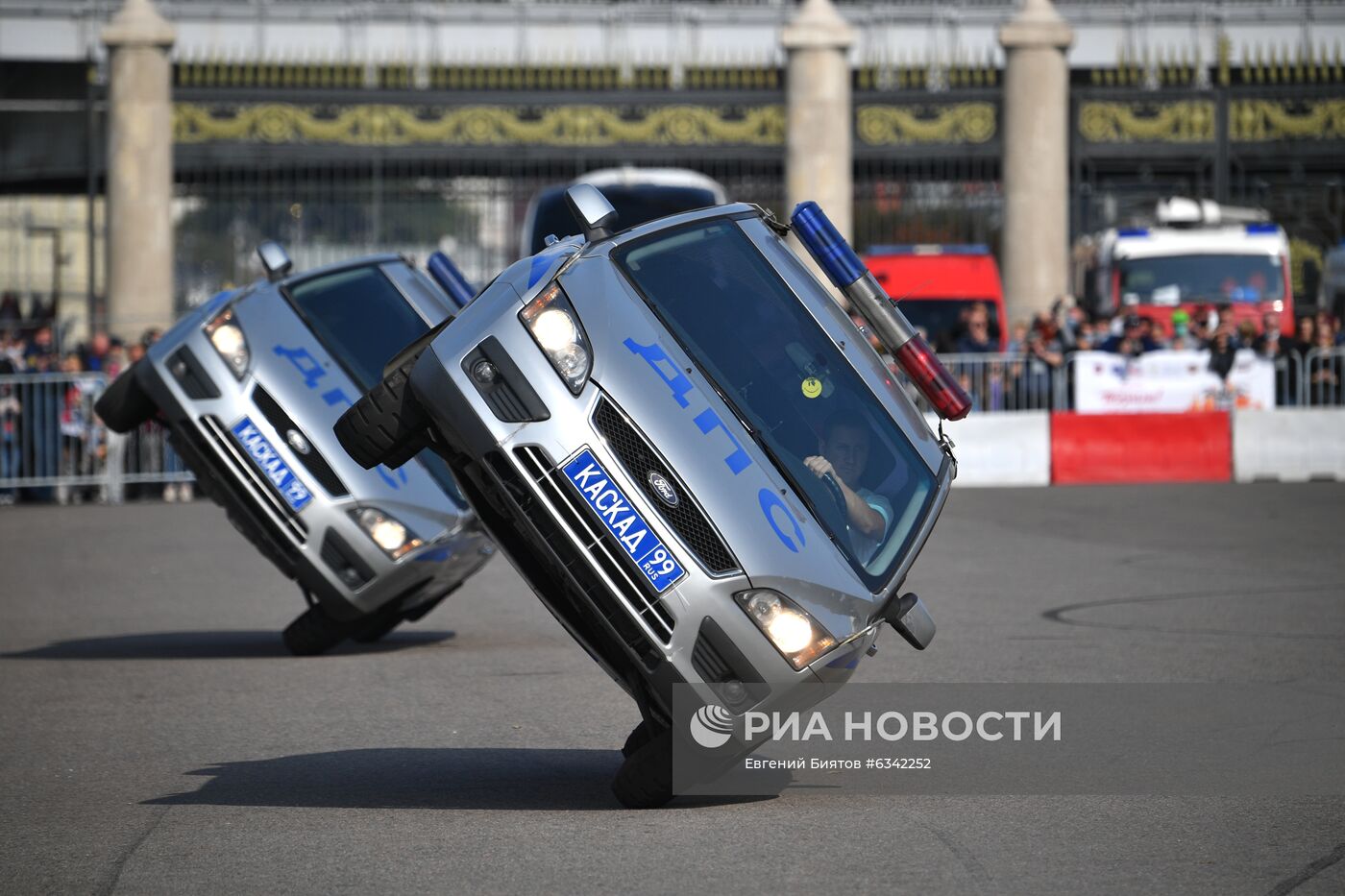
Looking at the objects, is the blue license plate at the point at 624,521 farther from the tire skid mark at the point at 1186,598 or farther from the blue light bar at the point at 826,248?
the tire skid mark at the point at 1186,598

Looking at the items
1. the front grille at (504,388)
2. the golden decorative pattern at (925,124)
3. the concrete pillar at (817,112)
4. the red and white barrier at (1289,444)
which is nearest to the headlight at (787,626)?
the front grille at (504,388)

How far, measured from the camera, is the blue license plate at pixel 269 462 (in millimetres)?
10680

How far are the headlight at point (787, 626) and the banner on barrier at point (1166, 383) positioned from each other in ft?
57.0

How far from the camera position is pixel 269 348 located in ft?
35.9

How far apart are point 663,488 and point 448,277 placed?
4349mm

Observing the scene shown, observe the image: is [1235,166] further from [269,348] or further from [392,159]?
[269,348]

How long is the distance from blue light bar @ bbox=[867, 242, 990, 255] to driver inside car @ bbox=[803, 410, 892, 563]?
65.1 feet

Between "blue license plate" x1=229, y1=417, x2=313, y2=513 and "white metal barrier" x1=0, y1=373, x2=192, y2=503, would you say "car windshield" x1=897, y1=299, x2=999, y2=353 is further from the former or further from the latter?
"blue license plate" x1=229, y1=417, x2=313, y2=513

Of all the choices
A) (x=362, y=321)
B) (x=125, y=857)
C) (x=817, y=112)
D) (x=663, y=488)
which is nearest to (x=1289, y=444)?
(x=817, y=112)

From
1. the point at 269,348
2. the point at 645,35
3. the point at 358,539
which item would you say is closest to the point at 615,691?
the point at 358,539

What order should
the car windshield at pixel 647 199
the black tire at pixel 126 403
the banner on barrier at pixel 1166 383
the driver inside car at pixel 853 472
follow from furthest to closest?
1. the banner on barrier at pixel 1166 383
2. the car windshield at pixel 647 199
3. the black tire at pixel 126 403
4. the driver inside car at pixel 853 472

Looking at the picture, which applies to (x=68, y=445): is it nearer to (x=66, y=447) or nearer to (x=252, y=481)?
(x=66, y=447)
